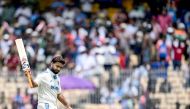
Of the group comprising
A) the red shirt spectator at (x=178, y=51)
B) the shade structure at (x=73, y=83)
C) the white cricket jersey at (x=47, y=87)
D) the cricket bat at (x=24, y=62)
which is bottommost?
the white cricket jersey at (x=47, y=87)

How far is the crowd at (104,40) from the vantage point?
23719 mm

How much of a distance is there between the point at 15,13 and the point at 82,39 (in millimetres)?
3254

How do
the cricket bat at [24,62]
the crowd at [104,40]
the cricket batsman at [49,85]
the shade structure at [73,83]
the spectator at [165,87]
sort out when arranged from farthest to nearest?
the crowd at [104,40] < the spectator at [165,87] < the shade structure at [73,83] < the cricket batsman at [49,85] < the cricket bat at [24,62]

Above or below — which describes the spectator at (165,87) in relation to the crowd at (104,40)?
below

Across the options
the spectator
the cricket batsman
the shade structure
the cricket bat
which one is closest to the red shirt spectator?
the spectator

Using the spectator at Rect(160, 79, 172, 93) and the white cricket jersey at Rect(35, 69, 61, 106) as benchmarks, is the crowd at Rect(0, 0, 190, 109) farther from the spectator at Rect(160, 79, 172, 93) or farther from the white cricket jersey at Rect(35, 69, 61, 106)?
the white cricket jersey at Rect(35, 69, 61, 106)

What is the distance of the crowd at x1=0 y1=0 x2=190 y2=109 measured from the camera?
934 inches

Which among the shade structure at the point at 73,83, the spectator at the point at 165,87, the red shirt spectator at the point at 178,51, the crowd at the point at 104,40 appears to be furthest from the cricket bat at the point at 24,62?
the red shirt spectator at the point at 178,51

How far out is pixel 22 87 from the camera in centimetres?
2353

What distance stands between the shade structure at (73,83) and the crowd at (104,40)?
290 millimetres

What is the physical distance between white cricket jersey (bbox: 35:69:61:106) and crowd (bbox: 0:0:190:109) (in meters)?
8.20

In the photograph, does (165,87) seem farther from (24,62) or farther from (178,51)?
(24,62)

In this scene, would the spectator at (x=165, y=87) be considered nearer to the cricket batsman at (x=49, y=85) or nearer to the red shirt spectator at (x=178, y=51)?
the red shirt spectator at (x=178, y=51)

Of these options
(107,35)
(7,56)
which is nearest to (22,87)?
(7,56)
